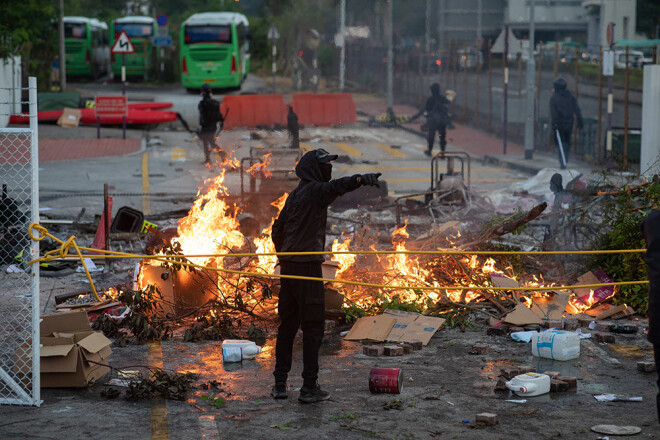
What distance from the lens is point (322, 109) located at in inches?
1184

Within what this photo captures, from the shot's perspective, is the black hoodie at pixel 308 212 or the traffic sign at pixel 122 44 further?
the traffic sign at pixel 122 44

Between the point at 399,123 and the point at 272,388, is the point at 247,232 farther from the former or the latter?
the point at 399,123

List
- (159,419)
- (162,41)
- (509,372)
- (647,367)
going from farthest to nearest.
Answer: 1. (162,41)
2. (647,367)
3. (509,372)
4. (159,419)

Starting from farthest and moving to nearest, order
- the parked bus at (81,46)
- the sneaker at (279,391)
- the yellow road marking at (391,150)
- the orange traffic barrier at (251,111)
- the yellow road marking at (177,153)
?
the parked bus at (81,46), the orange traffic barrier at (251,111), the yellow road marking at (391,150), the yellow road marking at (177,153), the sneaker at (279,391)

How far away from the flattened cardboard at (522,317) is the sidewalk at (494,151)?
8516mm

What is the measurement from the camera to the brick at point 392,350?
7890mm

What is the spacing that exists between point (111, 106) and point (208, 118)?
6927mm

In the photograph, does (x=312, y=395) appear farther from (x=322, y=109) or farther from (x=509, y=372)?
(x=322, y=109)

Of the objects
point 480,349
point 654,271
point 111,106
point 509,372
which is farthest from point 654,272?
point 111,106

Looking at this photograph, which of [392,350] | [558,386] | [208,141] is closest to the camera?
[558,386]

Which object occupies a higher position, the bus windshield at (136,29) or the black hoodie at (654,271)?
the bus windshield at (136,29)

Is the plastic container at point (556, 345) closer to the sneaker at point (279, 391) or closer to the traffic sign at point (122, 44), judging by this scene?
the sneaker at point (279, 391)

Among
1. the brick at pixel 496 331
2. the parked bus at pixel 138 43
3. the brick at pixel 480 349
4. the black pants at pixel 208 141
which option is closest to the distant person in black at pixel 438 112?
the black pants at pixel 208 141

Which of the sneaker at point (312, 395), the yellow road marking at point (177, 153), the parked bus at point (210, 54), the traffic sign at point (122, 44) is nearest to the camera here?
the sneaker at point (312, 395)
